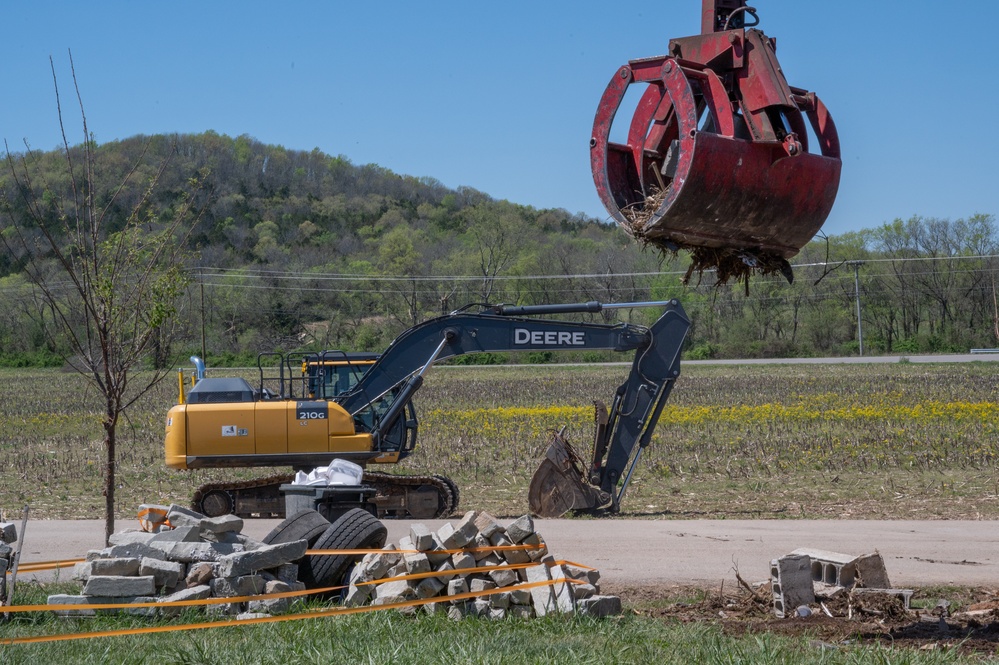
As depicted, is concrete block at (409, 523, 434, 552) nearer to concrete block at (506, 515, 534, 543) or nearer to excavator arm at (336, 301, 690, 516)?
concrete block at (506, 515, 534, 543)

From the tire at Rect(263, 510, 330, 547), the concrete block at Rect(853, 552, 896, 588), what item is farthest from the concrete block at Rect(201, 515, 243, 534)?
the concrete block at Rect(853, 552, 896, 588)

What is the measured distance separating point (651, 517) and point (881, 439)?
9391mm

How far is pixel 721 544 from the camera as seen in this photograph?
39.4ft

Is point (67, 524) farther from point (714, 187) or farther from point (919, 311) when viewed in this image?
point (919, 311)

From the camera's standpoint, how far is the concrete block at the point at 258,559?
334 inches

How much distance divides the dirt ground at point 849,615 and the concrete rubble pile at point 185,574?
9.69 feet

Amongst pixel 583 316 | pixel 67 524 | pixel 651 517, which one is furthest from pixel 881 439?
pixel 583 316

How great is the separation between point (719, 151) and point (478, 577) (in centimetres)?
398

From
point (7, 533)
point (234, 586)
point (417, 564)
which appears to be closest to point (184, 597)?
point (234, 586)

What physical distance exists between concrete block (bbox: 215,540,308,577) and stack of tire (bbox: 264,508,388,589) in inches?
→ 16.5

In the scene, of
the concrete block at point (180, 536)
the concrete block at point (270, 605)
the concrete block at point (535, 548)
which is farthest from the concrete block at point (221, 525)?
the concrete block at point (535, 548)

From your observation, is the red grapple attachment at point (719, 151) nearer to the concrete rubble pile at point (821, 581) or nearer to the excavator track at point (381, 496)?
the concrete rubble pile at point (821, 581)

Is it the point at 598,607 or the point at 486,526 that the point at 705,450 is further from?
the point at 598,607

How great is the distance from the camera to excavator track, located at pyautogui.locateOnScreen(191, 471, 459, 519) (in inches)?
600
